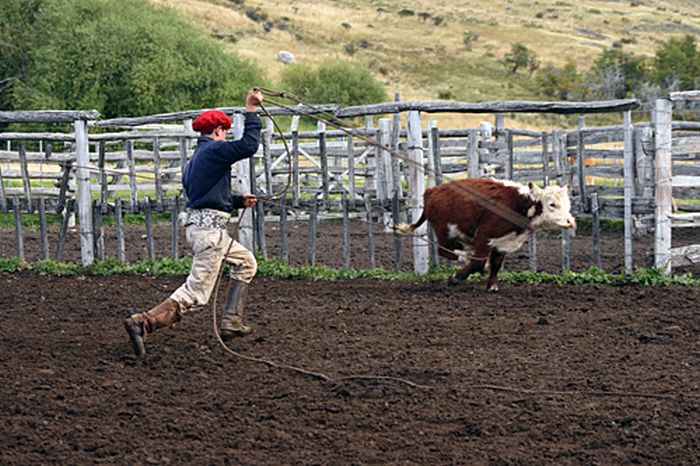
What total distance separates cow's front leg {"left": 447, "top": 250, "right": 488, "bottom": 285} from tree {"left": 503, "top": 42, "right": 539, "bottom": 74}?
6361 centimetres

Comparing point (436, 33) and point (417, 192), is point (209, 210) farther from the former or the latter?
point (436, 33)

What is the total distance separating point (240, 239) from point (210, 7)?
6983 cm

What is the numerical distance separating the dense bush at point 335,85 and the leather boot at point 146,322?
1673 inches

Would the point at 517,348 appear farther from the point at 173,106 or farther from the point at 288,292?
the point at 173,106

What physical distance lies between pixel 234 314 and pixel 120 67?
33.3 m

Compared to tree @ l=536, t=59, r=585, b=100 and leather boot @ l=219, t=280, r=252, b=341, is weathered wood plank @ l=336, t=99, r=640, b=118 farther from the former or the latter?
tree @ l=536, t=59, r=585, b=100

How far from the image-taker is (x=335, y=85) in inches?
2035

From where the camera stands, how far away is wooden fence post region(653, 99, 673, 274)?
12773mm

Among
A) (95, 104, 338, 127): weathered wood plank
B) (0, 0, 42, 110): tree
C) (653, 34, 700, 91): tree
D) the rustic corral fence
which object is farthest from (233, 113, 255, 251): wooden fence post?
(653, 34, 700, 91): tree

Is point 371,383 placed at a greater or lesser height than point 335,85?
lesser

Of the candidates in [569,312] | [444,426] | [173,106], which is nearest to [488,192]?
[569,312]

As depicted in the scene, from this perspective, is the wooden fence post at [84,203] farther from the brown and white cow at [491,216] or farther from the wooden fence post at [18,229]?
the brown and white cow at [491,216]

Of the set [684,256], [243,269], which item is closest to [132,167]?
[243,269]

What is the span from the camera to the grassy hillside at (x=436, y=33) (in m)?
71.8
